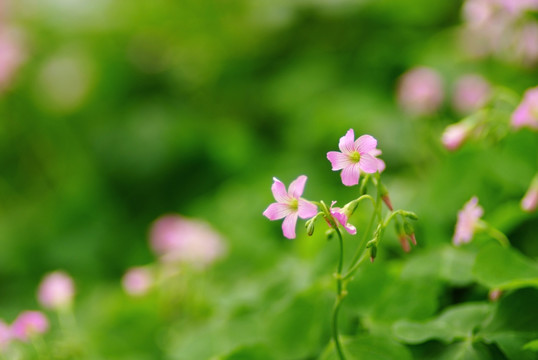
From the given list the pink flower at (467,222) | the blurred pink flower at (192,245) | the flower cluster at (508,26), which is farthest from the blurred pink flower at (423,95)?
the pink flower at (467,222)

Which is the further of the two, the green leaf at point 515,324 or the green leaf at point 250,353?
the green leaf at point 250,353

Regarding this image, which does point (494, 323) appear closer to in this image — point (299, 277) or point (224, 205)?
point (299, 277)

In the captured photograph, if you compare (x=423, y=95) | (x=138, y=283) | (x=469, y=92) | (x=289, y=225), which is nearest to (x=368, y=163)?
(x=289, y=225)

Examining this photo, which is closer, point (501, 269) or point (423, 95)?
point (501, 269)

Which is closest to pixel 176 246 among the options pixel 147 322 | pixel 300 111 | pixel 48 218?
pixel 147 322

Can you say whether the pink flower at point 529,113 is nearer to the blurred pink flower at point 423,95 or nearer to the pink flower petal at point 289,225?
the pink flower petal at point 289,225

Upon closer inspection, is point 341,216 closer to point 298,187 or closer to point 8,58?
point 298,187
